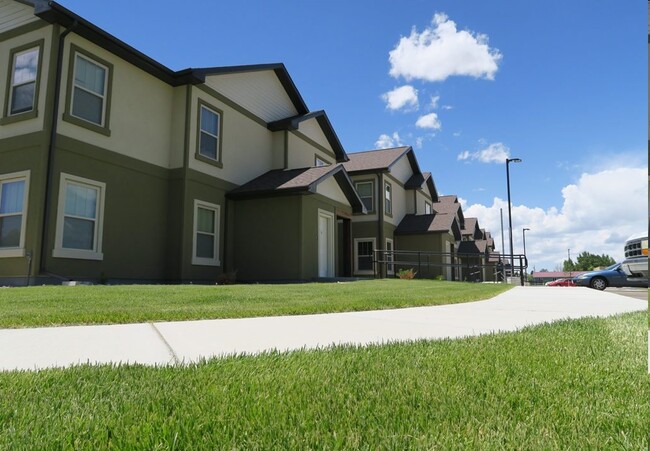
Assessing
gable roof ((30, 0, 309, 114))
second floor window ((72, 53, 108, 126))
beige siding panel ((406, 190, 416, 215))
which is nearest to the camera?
gable roof ((30, 0, 309, 114))

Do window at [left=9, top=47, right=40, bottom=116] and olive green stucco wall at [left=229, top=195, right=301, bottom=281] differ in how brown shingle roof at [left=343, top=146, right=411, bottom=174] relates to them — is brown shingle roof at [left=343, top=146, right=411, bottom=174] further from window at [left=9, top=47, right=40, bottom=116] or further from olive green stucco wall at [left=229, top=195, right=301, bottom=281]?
window at [left=9, top=47, right=40, bottom=116]

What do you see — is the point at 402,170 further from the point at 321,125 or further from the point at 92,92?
the point at 92,92

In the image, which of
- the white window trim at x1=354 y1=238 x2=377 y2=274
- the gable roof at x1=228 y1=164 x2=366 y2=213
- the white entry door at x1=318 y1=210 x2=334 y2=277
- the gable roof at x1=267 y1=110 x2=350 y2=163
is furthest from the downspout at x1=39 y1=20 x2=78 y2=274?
the white window trim at x1=354 y1=238 x2=377 y2=274

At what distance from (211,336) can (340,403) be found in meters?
1.81

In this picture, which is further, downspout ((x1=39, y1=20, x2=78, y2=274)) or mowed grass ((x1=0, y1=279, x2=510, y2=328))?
downspout ((x1=39, y1=20, x2=78, y2=274))

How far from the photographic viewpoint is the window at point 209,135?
12984 millimetres

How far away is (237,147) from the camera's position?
14.6 metres

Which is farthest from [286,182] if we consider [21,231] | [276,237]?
[21,231]

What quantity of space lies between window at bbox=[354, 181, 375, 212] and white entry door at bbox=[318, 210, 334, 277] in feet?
20.9

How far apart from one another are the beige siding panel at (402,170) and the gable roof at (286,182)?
847 centimetres

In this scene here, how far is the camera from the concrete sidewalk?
2.71 metres

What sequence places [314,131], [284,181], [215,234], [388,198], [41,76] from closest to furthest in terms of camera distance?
[41,76] → [215,234] → [284,181] → [314,131] → [388,198]

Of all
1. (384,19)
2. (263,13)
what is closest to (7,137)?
(263,13)

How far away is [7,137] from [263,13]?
22.9 feet
